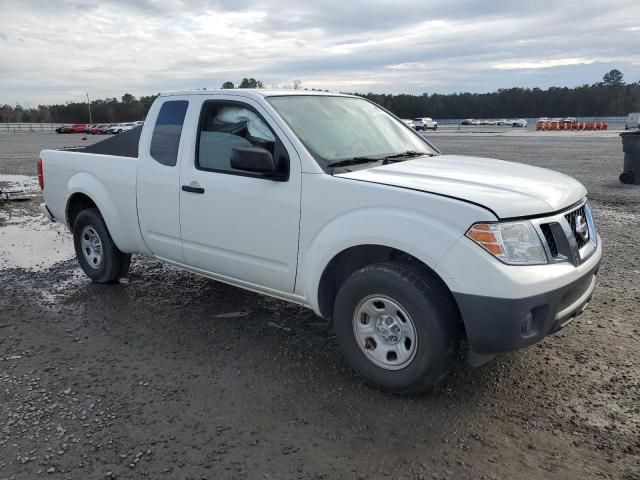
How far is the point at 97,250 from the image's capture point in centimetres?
591

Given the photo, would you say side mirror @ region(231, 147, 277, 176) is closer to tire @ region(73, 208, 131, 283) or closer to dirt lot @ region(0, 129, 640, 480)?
dirt lot @ region(0, 129, 640, 480)

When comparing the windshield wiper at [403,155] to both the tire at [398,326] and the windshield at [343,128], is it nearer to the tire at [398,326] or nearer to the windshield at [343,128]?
the windshield at [343,128]

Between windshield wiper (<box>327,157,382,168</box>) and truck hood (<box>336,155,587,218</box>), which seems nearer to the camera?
truck hood (<box>336,155,587,218</box>)

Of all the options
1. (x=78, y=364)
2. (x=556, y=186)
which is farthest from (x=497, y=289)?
(x=78, y=364)

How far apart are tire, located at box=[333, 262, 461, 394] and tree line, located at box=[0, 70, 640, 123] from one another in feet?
340

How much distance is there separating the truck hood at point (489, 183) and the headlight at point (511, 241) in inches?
3.1

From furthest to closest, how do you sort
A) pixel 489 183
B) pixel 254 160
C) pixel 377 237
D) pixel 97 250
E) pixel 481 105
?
pixel 481 105 < pixel 97 250 < pixel 254 160 < pixel 489 183 < pixel 377 237

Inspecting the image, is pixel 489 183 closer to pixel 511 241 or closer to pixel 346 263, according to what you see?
pixel 511 241

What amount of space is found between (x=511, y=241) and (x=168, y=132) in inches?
123

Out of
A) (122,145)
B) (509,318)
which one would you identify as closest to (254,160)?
(509,318)

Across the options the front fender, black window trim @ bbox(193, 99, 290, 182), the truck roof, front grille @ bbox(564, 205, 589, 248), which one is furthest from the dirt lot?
the truck roof

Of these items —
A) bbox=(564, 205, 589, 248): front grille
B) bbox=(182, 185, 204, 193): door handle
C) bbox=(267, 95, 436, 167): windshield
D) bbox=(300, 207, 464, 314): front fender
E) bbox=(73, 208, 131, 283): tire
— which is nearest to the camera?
bbox=(300, 207, 464, 314): front fender

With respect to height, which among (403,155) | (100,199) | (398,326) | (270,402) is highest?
(403,155)

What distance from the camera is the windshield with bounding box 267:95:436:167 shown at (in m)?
4.07
